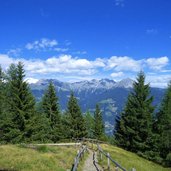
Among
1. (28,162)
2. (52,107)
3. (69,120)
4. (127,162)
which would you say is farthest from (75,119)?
(28,162)

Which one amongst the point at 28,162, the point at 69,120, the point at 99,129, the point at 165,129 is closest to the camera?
the point at 28,162

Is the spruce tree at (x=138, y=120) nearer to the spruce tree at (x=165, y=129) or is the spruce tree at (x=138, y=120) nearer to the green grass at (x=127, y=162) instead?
the spruce tree at (x=165, y=129)

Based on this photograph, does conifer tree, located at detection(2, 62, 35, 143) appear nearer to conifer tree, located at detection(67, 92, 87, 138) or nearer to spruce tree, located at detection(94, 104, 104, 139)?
conifer tree, located at detection(67, 92, 87, 138)

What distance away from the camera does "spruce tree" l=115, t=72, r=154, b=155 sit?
2267 inches

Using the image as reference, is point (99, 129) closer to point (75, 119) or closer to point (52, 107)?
point (75, 119)

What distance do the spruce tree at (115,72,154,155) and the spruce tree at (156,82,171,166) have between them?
2.26 m

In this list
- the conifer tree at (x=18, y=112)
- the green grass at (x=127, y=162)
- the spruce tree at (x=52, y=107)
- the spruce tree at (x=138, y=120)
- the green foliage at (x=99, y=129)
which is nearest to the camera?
the green grass at (x=127, y=162)

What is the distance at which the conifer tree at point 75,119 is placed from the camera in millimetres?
70562

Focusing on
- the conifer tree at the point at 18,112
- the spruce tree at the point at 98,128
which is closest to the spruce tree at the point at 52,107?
the conifer tree at the point at 18,112

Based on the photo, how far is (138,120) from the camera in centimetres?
5753

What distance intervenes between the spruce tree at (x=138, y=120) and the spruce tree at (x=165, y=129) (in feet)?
7.43

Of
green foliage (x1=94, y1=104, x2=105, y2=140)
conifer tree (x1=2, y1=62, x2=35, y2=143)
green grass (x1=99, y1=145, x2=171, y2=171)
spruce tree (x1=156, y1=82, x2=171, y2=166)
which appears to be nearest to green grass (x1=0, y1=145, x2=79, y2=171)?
green grass (x1=99, y1=145, x2=171, y2=171)

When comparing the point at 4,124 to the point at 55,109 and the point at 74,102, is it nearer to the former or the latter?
the point at 55,109

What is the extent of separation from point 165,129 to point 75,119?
21.0m
